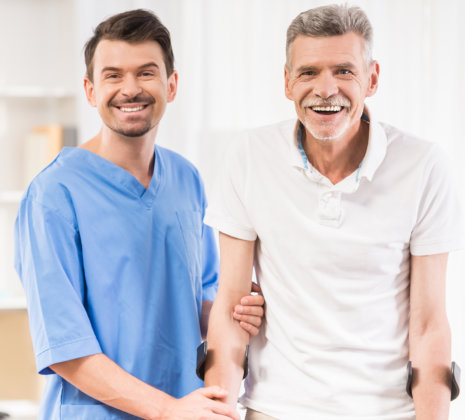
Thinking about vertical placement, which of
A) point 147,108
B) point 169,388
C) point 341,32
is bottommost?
point 169,388

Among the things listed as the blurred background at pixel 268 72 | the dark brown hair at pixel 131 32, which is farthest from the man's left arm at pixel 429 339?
the blurred background at pixel 268 72

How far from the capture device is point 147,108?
4.69 ft

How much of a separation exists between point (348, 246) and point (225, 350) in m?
0.32

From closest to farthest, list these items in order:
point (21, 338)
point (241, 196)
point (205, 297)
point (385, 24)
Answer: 1. point (241, 196)
2. point (205, 297)
3. point (385, 24)
4. point (21, 338)

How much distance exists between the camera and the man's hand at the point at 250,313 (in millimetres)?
1288

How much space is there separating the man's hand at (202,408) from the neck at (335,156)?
1.53ft

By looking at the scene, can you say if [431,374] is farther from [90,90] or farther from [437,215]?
[90,90]

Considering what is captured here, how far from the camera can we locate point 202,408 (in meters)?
1.25

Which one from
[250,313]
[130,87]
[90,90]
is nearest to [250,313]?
[250,313]

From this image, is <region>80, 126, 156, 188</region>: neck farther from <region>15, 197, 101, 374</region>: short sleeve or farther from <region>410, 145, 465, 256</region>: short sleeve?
<region>410, 145, 465, 256</region>: short sleeve

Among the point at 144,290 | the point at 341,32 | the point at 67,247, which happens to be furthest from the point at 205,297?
the point at 341,32

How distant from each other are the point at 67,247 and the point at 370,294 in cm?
60

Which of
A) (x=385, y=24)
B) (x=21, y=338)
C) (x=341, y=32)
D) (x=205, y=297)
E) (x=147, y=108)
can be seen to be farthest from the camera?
(x=21, y=338)

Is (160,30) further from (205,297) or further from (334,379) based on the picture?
(334,379)
